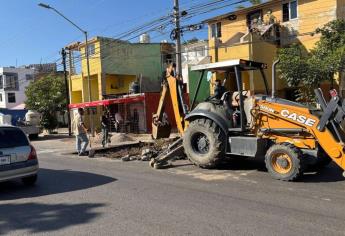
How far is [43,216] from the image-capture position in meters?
6.89

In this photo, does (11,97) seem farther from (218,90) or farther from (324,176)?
(324,176)

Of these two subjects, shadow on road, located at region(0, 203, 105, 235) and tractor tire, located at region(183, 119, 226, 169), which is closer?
shadow on road, located at region(0, 203, 105, 235)

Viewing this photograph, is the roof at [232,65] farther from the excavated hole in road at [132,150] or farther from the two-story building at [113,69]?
the two-story building at [113,69]

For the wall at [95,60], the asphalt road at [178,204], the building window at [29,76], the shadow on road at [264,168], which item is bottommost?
the asphalt road at [178,204]

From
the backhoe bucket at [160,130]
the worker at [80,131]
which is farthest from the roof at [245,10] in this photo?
the backhoe bucket at [160,130]

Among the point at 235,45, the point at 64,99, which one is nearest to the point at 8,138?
the point at 235,45

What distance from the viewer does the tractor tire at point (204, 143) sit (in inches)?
400

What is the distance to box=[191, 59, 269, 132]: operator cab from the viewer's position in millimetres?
9820

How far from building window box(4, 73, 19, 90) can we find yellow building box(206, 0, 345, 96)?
4629cm

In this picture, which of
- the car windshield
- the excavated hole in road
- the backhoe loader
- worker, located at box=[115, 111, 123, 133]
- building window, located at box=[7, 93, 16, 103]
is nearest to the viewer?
the backhoe loader

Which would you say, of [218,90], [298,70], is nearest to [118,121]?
[298,70]

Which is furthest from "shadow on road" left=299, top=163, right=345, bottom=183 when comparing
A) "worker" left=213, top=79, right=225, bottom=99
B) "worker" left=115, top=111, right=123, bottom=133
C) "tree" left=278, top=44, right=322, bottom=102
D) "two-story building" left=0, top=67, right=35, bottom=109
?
"two-story building" left=0, top=67, right=35, bottom=109

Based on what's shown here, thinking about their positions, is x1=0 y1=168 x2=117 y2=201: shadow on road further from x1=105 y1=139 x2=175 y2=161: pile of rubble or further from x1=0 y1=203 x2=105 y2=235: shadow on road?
x1=105 y1=139 x2=175 y2=161: pile of rubble

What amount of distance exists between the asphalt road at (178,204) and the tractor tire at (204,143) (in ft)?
1.13
